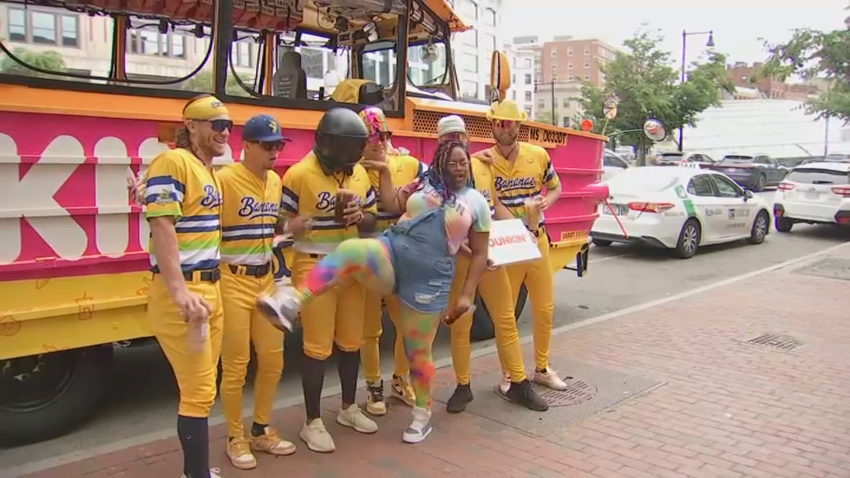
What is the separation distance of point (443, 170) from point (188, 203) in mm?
1492

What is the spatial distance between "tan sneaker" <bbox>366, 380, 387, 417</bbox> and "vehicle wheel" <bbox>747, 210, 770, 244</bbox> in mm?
10779

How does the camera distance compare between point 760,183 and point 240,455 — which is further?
point 760,183

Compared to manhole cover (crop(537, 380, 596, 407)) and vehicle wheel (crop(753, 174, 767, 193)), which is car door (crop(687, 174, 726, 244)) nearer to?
manhole cover (crop(537, 380, 596, 407))

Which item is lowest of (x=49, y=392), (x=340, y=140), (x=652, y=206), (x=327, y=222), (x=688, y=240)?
(x=49, y=392)

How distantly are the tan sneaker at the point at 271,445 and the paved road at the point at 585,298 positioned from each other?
77 centimetres

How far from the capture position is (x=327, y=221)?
414 cm

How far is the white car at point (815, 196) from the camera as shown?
14.3m

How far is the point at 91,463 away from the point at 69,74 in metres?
2.20

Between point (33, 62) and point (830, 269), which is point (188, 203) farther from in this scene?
point (830, 269)

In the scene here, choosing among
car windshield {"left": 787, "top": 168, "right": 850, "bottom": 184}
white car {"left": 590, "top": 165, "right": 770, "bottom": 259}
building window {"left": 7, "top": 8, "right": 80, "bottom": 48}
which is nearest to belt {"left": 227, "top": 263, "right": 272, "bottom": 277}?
building window {"left": 7, "top": 8, "right": 80, "bottom": 48}

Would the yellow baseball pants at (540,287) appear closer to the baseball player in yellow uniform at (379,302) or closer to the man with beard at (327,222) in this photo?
the baseball player in yellow uniform at (379,302)

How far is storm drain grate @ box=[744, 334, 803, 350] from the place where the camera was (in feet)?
21.9

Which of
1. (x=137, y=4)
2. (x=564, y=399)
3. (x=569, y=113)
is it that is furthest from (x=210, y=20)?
(x=569, y=113)

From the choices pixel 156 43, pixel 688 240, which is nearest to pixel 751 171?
pixel 688 240
